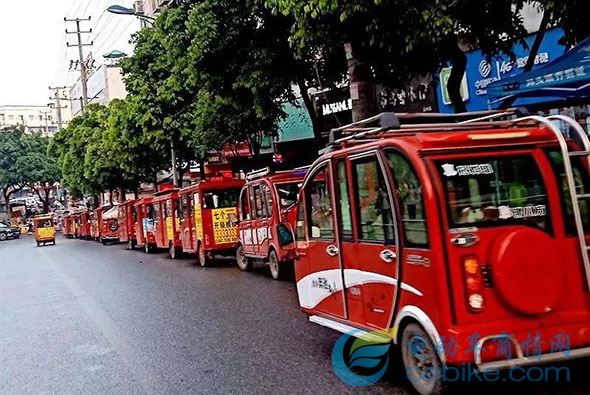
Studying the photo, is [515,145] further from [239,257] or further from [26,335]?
[239,257]

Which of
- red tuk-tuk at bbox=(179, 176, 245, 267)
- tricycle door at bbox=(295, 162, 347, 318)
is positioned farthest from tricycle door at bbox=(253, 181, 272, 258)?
tricycle door at bbox=(295, 162, 347, 318)

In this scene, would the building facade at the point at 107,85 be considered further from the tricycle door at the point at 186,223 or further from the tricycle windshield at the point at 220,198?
the tricycle windshield at the point at 220,198

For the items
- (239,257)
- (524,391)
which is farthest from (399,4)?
(239,257)

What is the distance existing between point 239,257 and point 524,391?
1156 centimetres

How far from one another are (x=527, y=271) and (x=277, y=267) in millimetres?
9090

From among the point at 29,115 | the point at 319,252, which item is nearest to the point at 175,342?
the point at 319,252

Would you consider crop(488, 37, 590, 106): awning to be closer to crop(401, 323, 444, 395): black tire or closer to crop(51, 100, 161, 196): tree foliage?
crop(401, 323, 444, 395): black tire

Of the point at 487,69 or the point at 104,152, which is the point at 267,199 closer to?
the point at 487,69

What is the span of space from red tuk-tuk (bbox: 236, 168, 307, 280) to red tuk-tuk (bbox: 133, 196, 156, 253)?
38.1ft

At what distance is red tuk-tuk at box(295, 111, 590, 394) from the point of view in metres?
4.88

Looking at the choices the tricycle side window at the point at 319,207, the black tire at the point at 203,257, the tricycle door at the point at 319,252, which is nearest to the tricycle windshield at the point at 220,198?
the black tire at the point at 203,257

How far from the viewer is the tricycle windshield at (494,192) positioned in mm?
5109

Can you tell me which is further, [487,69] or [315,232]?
[487,69]

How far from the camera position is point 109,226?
133ft
